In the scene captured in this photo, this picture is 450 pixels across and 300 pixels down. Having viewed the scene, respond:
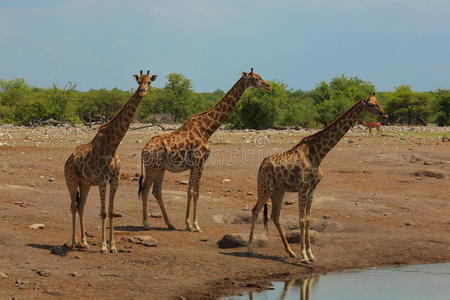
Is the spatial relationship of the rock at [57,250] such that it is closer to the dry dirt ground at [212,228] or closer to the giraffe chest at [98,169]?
the dry dirt ground at [212,228]

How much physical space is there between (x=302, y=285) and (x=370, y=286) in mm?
1120

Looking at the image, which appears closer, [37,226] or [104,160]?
[104,160]

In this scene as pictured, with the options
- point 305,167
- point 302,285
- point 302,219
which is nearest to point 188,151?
point 305,167

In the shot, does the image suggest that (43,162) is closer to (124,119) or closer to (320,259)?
(124,119)

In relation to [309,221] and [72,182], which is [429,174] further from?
[72,182]

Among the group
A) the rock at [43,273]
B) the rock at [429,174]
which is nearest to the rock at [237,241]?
the rock at [43,273]

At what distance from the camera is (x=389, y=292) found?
9945 mm

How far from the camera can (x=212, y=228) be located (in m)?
13.2

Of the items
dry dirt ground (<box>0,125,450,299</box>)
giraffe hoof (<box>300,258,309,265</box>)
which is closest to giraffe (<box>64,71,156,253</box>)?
dry dirt ground (<box>0,125,450,299</box>)

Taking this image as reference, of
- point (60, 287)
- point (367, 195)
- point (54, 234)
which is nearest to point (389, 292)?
point (60, 287)

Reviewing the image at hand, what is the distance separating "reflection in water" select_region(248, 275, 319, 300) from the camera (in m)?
9.58

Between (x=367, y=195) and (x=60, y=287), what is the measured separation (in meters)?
10.00

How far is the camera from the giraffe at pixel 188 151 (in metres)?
12.7

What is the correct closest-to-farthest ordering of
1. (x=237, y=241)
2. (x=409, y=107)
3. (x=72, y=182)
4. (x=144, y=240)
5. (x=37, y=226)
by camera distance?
(x=72, y=182)
(x=144, y=240)
(x=237, y=241)
(x=37, y=226)
(x=409, y=107)
